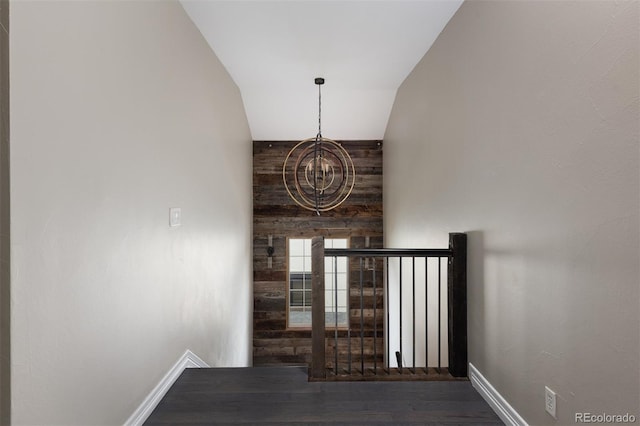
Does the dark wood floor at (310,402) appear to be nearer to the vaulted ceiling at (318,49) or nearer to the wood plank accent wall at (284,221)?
the vaulted ceiling at (318,49)

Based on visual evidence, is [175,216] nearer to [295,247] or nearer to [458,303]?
[458,303]

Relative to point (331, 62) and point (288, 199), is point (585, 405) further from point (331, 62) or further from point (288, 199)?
point (288, 199)

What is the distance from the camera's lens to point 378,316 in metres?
5.68

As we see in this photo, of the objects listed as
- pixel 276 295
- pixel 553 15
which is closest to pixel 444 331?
pixel 553 15

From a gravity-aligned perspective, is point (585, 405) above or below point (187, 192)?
below

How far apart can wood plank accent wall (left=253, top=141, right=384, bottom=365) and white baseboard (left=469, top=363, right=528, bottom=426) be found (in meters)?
3.65

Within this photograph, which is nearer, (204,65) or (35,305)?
(35,305)

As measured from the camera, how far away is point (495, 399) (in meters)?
1.85

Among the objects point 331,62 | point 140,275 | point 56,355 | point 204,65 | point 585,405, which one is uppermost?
point 331,62

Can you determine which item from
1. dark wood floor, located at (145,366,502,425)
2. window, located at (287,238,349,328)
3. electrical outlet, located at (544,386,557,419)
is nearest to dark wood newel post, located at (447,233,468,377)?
dark wood floor, located at (145,366,502,425)

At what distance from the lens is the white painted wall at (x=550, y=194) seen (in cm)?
109

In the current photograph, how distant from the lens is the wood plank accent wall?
226 inches

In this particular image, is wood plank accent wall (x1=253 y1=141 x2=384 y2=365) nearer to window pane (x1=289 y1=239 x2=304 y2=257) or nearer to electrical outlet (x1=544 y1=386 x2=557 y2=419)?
window pane (x1=289 y1=239 x2=304 y2=257)

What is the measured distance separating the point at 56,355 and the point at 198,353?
167 cm
